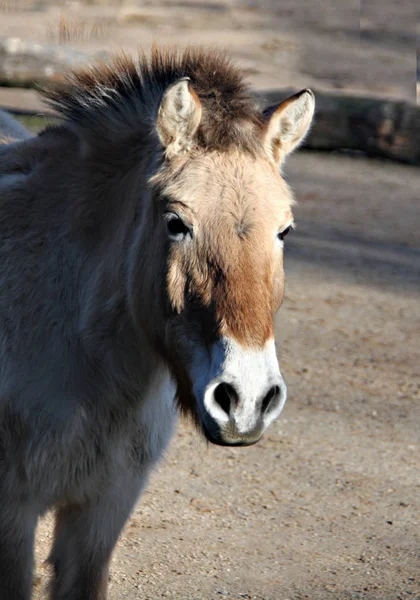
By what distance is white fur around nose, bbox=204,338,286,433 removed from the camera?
8.38 feet

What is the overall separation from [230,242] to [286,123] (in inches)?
23.9

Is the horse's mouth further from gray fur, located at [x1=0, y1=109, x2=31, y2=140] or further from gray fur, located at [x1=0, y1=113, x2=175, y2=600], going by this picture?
gray fur, located at [x1=0, y1=109, x2=31, y2=140]

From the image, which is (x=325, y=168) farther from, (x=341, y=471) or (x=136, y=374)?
(x=136, y=374)

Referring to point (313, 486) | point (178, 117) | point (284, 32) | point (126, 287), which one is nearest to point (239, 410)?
point (126, 287)

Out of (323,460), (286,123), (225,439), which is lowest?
(323,460)

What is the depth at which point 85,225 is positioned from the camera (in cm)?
328

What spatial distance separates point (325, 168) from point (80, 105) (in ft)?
25.0

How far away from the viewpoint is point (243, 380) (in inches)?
100

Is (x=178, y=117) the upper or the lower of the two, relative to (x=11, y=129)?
upper

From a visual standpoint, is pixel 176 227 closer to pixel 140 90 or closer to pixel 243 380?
pixel 243 380

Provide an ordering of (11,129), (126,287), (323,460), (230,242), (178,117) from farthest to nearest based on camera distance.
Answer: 1. (323,460)
2. (11,129)
3. (126,287)
4. (178,117)
5. (230,242)

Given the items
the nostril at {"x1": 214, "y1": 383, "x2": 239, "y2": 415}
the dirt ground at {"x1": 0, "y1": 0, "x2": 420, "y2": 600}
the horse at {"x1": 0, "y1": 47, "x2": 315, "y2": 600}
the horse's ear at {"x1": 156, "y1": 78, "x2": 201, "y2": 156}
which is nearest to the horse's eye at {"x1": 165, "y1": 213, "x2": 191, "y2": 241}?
the horse at {"x1": 0, "y1": 47, "x2": 315, "y2": 600}

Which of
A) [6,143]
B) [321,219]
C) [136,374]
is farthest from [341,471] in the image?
[321,219]

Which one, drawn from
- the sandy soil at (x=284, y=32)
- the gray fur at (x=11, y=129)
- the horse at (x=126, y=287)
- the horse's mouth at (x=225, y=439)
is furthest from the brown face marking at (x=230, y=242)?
the sandy soil at (x=284, y=32)
